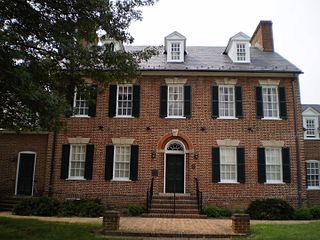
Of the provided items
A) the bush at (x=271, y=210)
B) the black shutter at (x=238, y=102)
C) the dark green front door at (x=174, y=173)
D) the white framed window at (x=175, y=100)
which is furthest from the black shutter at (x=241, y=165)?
the white framed window at (x=175, y=100)

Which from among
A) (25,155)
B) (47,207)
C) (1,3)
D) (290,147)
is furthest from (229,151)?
(1,3)

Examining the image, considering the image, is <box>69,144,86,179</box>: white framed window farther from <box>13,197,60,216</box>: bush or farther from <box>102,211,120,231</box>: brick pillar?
<box>102,211,120,231</box>: brick pillar

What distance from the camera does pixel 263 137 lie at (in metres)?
17.7

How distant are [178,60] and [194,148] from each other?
5146mm

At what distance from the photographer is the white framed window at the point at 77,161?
17627 mm

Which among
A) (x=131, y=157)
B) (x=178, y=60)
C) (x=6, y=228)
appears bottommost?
(x=6, y=228)

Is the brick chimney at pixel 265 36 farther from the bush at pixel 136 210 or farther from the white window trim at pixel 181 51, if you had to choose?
the bush at pixel 136 210

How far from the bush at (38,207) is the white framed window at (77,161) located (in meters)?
2.04

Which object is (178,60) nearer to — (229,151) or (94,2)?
(229,151)

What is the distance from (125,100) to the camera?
60.1ft

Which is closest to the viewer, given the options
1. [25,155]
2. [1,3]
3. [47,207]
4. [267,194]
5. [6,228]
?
[1,3]

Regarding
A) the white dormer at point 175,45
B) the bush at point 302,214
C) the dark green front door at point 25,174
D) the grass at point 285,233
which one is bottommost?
the grass at point 285,233

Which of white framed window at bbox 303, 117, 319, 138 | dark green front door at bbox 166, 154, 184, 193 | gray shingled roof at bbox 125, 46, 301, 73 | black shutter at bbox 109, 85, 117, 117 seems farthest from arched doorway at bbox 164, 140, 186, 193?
white framed window at bbox 303, 117, 319, 138

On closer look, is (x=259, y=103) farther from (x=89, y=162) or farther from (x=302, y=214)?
(x=89, y=162)
